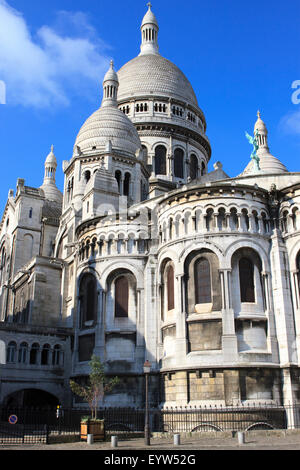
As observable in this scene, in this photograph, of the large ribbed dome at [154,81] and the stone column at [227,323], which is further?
the large ribbed dome at [154,81]

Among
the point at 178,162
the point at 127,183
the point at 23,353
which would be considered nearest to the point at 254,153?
the point at 127,183

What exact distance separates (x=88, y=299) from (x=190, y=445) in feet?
62.3

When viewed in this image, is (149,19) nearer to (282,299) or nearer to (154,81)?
(154,81)

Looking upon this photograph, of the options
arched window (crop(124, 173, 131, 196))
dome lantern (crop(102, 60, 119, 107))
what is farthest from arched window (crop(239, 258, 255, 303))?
dome lantern (crop(102, 60, 119, 107))

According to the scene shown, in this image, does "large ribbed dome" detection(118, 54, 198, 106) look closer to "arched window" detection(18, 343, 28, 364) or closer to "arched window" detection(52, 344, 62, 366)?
"arched window" detection(52, 344, 62, 366)

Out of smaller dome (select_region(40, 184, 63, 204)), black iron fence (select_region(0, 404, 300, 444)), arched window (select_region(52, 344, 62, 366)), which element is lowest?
black iron fence (select_region(0, 404, 300, 444))

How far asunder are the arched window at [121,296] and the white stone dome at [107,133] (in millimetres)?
20089

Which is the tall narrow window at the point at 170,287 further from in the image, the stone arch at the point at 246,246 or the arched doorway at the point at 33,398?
the arched doorway at the point at 33,398

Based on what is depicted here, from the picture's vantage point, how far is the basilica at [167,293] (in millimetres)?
30484

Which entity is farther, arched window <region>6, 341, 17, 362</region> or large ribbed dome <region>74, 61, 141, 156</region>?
large ribbed dome <region>74, 61, 141, 156</region>

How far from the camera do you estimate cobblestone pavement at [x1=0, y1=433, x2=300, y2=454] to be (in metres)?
20.5

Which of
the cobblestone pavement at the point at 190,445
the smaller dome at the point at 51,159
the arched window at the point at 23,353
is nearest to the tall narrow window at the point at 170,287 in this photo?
the cobblestone pavement at the point at 190,445

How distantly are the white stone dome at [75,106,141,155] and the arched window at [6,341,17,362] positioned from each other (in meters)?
23.6
